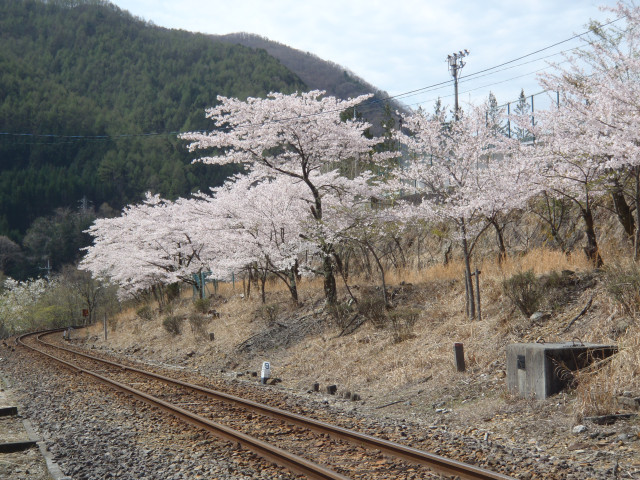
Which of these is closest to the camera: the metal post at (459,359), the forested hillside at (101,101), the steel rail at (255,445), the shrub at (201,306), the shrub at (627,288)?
the steel rail at (255,445)

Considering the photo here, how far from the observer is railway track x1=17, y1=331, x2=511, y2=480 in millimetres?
6153

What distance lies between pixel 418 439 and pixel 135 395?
6625 millimetres

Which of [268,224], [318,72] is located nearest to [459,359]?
[268,224]

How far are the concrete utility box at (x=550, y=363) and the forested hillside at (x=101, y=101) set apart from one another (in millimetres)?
92018

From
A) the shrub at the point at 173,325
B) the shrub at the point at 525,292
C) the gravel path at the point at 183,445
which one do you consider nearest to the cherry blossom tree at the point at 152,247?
the shrub at the point at 173,325

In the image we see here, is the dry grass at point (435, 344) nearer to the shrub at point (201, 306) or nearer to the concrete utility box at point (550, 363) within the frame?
the concrete utility box at point (550, 363)

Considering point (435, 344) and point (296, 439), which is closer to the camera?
point (296, 439)

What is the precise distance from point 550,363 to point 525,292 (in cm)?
357

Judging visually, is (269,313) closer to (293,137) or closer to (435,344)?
(293,137)

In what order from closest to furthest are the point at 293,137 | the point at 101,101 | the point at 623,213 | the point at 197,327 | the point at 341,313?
1. the point at 623,213
2. the point at 341,313
3. the point at 293,137
4. the point at 197,327
5. the point at 101,101

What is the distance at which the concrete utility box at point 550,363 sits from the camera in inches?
332

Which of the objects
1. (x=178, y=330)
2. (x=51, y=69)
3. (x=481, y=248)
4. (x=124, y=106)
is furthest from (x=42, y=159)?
(x=481, y=248)

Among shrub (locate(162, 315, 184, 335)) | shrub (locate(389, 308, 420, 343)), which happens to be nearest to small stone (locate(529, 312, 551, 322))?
shrub (locate(389, 308, 420, 343))

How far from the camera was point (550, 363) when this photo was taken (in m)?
8.47
